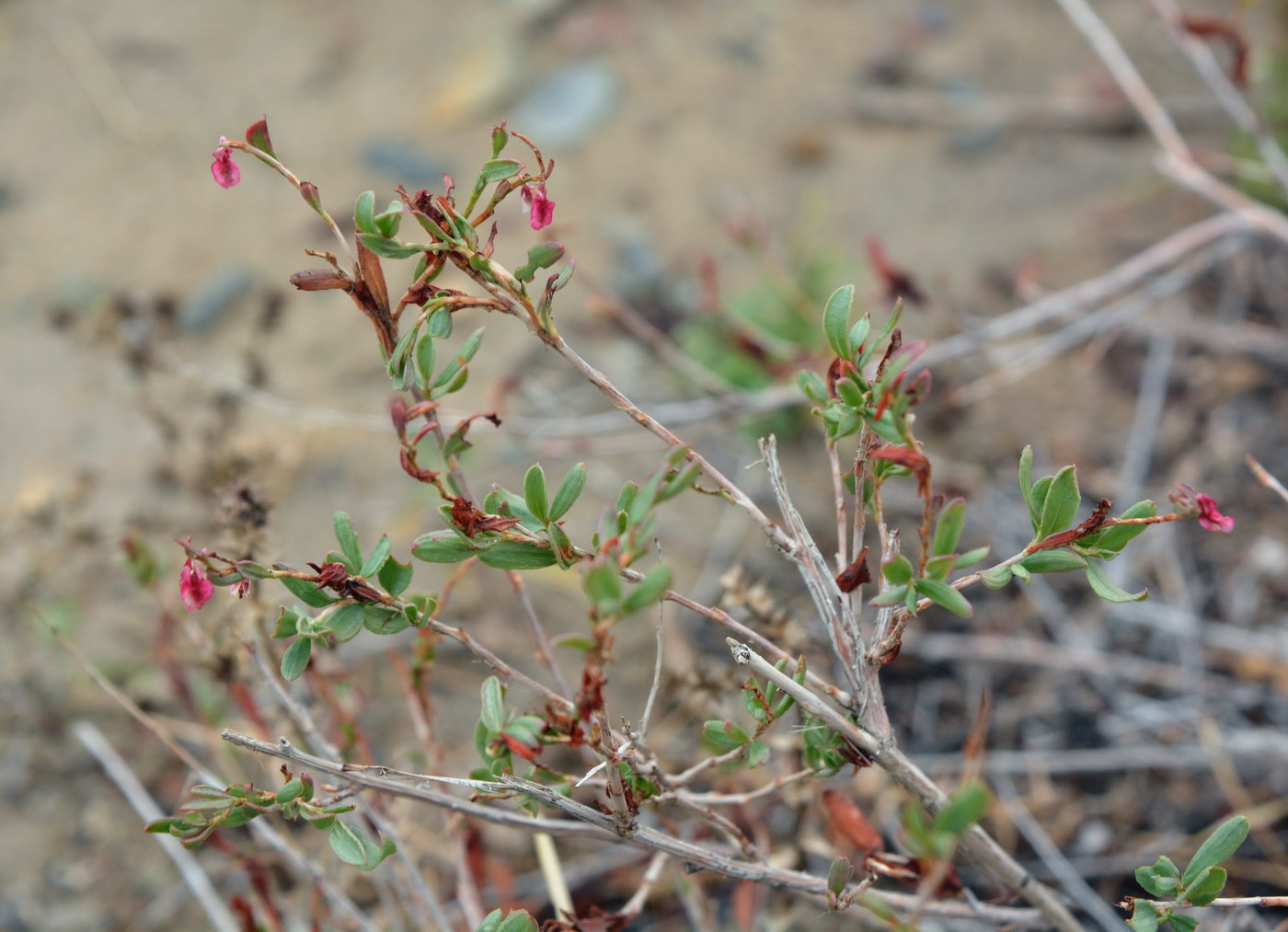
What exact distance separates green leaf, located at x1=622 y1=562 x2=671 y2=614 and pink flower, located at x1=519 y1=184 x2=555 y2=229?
35 cm

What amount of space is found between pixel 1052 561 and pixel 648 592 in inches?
16.4

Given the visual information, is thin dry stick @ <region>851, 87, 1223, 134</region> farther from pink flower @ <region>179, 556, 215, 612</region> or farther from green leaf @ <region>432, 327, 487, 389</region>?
pink flower @ <region>179, 556, 215, 612</region>

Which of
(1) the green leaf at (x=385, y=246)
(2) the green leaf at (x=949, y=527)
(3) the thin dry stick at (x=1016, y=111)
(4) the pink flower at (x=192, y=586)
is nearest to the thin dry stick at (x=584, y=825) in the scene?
(4) the pink flower at (x=192, y=586)

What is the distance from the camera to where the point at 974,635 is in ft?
7.27

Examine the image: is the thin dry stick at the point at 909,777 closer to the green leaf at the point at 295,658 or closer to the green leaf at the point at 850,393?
the green leaf at the point at 850,393

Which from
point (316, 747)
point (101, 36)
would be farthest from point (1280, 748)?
point (101, 36)

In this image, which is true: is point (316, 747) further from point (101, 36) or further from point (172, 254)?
point (101, 36)

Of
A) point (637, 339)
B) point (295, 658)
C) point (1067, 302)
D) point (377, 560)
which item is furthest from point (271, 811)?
point (637, 339)

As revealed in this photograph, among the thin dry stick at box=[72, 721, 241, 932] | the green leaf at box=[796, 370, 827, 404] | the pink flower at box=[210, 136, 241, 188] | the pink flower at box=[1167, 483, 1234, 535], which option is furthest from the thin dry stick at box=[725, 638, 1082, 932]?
the thin dry stick at box=[72, 721, 241, 932]

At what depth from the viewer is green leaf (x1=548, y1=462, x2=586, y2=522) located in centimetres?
88

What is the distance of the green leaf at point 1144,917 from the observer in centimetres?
94

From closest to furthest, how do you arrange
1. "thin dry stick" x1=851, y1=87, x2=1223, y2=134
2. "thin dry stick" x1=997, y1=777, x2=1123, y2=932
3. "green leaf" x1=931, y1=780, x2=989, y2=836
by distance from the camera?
"green leaf" x1=931, y1=780, x2=989, y2=836
"thin dry stick" x1=997, y1=777, x2=1123, y2=932
"thin dry stick" x1=851, y1=87, x2=1223, y2=134

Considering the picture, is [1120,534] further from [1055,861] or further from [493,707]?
[1055,861]

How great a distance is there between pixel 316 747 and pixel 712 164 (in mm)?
2712
